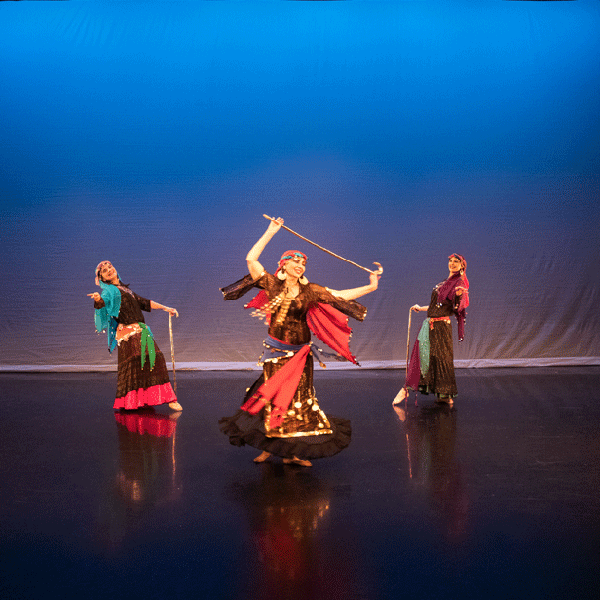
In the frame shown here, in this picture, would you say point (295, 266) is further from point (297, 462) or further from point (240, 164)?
point (240, 164)

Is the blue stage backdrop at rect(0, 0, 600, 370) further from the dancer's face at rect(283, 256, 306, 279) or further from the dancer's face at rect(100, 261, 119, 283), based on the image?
the dancer's face at rect(283, 256, 306, 279)

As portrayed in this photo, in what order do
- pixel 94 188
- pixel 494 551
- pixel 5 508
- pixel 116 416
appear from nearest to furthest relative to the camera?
pixel 494 551 < pixel 5 508 < pixel 116 416 < pixel 94 188

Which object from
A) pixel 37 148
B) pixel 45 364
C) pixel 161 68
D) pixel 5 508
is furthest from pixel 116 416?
pixel 161 68

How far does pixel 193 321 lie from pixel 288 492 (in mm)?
3860

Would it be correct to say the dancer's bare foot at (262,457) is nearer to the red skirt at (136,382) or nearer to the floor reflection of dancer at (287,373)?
the floor reflection of dancer at (287,373)

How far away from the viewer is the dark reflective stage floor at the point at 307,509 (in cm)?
214

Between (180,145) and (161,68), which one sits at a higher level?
(161,68)

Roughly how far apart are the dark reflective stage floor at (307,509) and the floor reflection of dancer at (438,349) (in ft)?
0.85

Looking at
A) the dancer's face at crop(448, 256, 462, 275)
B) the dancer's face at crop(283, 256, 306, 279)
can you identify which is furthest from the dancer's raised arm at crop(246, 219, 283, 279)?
the dancer's face at crop(448, 256, 462, 275)

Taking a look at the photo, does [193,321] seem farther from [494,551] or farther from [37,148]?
[494,551]

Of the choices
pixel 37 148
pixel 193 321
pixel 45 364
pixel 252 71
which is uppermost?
pixel 252 71

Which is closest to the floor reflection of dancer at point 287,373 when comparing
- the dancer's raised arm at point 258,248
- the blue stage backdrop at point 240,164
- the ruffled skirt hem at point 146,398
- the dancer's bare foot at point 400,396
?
the dancer's raised arm at point 258,248

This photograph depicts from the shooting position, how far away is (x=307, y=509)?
2.73 meters

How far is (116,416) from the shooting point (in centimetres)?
447
